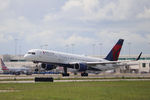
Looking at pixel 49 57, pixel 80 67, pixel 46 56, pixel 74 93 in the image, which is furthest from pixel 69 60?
pixel 74 93

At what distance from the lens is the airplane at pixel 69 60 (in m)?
Answer: 77.3

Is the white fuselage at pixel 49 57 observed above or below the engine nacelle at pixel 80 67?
above

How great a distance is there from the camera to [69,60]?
82812 millimetres

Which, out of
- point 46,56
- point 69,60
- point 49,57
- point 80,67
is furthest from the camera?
point 69,60

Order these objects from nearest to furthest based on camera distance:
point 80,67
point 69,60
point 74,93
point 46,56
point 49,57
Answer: point 74,93 < point 46,56 < point 49,57 < point 80,67 < point 69,60

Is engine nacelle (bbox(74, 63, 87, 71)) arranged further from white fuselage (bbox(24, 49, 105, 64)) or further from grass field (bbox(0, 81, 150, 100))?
grass field (bbox(0, 81, 150, 100))

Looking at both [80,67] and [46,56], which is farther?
[80,67]

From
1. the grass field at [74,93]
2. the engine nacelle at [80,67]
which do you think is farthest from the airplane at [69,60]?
the grass field at [74,93]

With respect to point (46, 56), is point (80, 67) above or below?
below

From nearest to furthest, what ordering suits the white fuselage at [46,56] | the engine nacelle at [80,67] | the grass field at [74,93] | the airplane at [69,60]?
the grass field at [74,93], the white fuselage at [46,56], the airplane at [69,60], the engine nacelle at [80,67]

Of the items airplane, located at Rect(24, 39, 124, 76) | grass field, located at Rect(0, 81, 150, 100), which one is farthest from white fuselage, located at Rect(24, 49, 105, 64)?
grass field, located at Rect(0, 81, 150, 100)

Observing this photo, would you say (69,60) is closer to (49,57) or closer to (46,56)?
(49,57)

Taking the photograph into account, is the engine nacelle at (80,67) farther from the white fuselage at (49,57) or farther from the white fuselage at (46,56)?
the white fuselage at (46,56)

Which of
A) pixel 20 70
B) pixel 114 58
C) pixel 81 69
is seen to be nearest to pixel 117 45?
pixel 114 58
